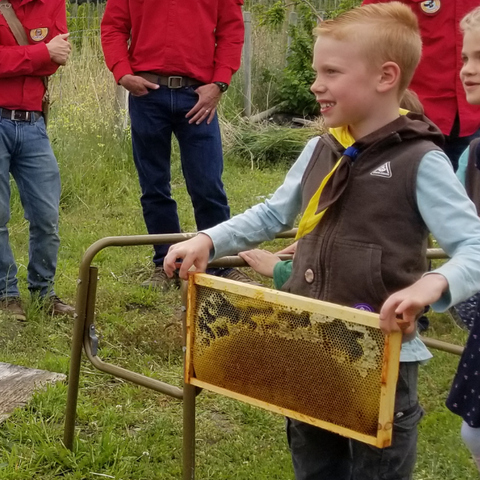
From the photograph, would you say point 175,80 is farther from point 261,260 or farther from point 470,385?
point 470,385

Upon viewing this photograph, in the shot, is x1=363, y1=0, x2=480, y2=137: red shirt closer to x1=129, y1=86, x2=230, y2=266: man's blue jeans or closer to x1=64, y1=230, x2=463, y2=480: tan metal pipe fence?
x1=129, y1=86, x2=230, y2=266: man's blue jeans

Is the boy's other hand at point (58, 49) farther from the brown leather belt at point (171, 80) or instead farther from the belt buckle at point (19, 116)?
the brown leather belt at point (171, 80)

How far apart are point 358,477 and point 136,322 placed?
242 cm

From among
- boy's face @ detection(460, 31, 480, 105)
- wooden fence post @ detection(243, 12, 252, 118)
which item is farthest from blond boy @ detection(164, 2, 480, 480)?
wooden fence post @ detection(243, 12, 252, 118)

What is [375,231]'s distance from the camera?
1.98m

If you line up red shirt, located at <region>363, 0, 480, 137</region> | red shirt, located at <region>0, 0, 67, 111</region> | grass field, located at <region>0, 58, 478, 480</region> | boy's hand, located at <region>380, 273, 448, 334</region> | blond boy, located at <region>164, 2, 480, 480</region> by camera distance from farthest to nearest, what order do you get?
red shirt, located at <region>0, 0, 67, 111</region> → red shirt, located at <region>363, 0, 480, 137</region> → grass field, located at <region>0, 58, 478, 480</region> → blond boy, located at <region>164, 2, 480, 480</region> → boy's hand, located at <region>380, 273, 448, 334</region>

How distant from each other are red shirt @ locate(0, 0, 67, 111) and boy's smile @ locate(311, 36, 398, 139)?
2.60m

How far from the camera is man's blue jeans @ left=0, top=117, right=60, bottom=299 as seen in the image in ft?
14.2

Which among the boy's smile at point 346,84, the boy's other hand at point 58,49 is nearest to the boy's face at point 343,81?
the boy's smile at point 346,84

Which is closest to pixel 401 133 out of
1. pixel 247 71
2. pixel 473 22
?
pixel 473 22

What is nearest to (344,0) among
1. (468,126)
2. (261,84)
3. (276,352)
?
(261,84)

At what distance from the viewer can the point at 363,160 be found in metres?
2.01

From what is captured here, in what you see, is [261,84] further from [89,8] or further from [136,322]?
[136,322]

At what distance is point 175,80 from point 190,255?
8.98ft
